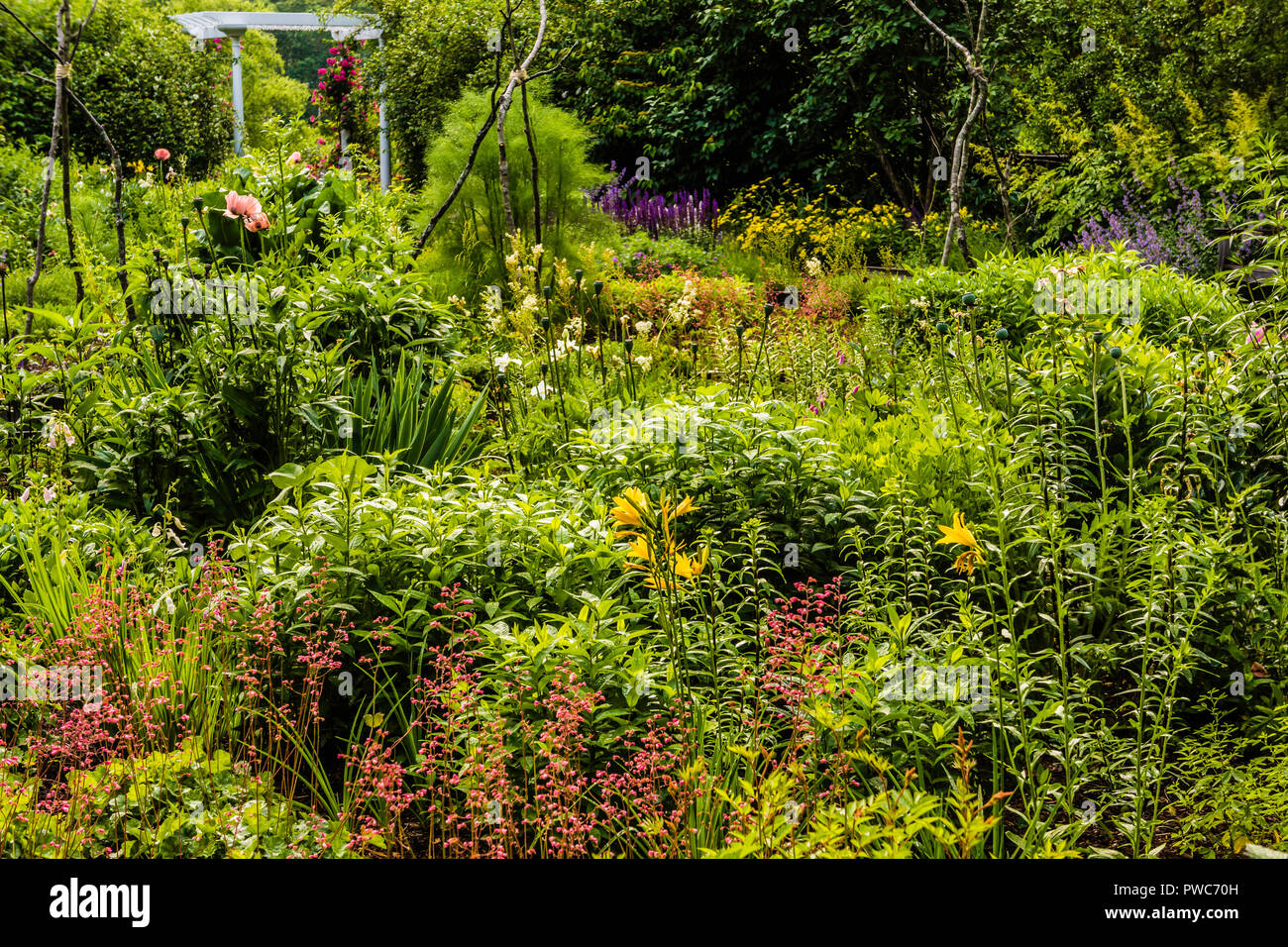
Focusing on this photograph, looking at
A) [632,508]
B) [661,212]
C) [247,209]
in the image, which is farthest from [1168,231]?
[632,508]

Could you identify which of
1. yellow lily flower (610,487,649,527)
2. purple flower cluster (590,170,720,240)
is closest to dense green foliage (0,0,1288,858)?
yellow lily flower (610,487,649,527)

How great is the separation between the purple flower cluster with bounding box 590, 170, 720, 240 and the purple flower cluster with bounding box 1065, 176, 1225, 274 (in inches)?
149

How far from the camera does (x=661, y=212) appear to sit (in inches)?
437

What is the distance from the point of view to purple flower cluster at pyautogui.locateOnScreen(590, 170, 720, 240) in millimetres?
10875

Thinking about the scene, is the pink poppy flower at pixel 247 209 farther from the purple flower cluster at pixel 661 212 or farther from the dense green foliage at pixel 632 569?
the purple flower cluster at pixel 661 212

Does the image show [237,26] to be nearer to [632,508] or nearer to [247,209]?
[247,209]

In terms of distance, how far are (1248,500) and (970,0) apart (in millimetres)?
8848

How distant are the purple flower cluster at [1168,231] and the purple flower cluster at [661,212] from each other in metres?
3.80

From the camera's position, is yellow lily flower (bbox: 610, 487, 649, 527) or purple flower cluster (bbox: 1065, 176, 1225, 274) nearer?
yellow lily flower (bbox: 610, 487, 649, 527)

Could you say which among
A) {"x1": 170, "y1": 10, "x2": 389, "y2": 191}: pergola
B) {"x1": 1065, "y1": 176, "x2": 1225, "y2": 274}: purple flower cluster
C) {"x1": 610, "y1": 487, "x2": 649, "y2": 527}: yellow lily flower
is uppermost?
{"x1": 170, "y1": 10, "x2": 389, "y2": 191}: pergola

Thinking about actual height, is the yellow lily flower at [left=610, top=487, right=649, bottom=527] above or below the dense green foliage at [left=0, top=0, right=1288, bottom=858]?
above

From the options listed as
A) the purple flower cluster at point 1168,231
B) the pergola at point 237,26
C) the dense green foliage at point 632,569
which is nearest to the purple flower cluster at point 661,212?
the purple flower cluster at point 1168,231

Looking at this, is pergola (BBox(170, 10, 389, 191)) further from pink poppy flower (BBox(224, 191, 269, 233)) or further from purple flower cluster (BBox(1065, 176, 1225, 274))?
pink poppy flower (BBox(224, 191, 269, 233))
